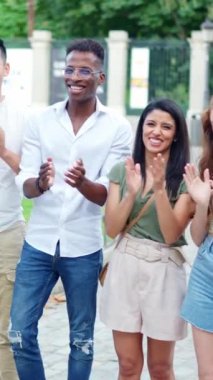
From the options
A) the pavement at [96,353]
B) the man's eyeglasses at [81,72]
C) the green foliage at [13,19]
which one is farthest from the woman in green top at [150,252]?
the green foliage at [13,19]

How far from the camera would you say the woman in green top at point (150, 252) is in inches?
176

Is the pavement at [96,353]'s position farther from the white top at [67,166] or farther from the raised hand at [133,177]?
the raised hand at [133,177]

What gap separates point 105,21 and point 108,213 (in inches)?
1172

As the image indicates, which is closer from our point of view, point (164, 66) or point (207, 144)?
point (207, 144)

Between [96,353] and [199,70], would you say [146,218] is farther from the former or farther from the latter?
[199,70]

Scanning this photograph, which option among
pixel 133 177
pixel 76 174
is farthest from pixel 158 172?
pixel 76 174

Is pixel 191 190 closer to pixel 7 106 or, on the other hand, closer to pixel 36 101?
pixel 7 106

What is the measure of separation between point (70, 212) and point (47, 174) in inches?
13.7

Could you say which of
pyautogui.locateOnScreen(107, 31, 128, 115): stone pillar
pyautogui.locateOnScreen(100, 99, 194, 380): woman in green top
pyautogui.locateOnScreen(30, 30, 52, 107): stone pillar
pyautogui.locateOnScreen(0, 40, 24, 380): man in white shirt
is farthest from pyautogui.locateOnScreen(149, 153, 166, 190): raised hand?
pyautogui.locateOnScreen(30, 30, 52, 107): stone pillar

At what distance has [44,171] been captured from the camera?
442 centimetres

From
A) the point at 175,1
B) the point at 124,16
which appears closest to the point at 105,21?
the point at 124,16

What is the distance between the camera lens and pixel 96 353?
6.57 metres

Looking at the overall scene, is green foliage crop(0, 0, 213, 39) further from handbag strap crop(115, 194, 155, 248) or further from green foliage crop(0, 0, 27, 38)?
handbag strap crop(115, 194, 155, 248)

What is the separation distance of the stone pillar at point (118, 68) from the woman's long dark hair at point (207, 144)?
2253 centimetres
